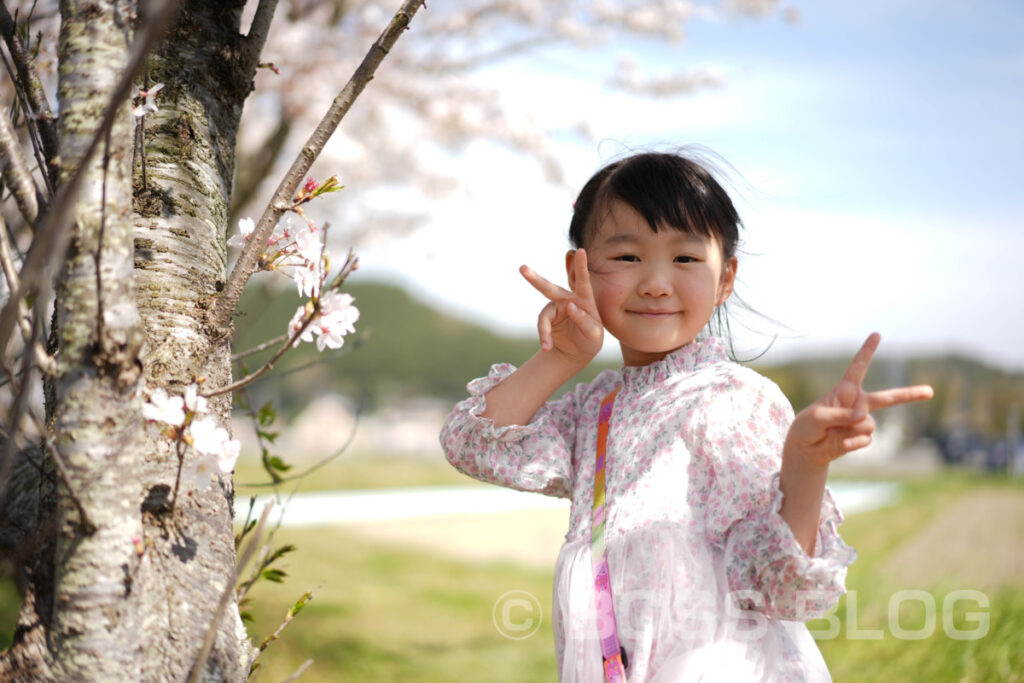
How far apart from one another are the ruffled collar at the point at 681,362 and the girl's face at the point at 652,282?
50mm

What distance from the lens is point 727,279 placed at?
1.86 metres

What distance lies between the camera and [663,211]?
1.68 metres

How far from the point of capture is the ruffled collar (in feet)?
5.76

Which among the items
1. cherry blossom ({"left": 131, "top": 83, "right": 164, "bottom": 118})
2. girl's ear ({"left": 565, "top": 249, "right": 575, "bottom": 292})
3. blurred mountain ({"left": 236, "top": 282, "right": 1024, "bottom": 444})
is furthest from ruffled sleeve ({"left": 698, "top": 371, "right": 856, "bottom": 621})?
blurred mountain ({"left": 236, "top": 282, "right": 1024, "bottom": 444})

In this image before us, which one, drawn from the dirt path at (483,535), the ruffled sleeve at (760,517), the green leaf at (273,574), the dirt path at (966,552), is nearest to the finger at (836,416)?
the ruffled sleeve at (760,517)

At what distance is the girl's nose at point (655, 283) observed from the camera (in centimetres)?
165

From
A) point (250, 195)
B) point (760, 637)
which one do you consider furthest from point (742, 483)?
point (250, 195)

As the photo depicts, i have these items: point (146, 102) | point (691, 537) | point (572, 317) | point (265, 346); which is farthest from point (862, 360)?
point (146, 102)

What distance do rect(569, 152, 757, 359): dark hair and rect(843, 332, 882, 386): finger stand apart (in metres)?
0.48

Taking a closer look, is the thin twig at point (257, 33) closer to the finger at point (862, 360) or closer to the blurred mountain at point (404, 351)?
the finger at point (862, 360)

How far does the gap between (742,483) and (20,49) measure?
148cm

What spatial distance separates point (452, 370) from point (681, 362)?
57103mm

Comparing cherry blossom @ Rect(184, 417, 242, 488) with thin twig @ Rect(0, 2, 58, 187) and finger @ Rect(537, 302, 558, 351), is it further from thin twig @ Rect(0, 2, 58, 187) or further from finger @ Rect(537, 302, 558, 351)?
finger @ Rect(537, 302, 558, 351)

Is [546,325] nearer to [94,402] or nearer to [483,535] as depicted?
[94,402]
